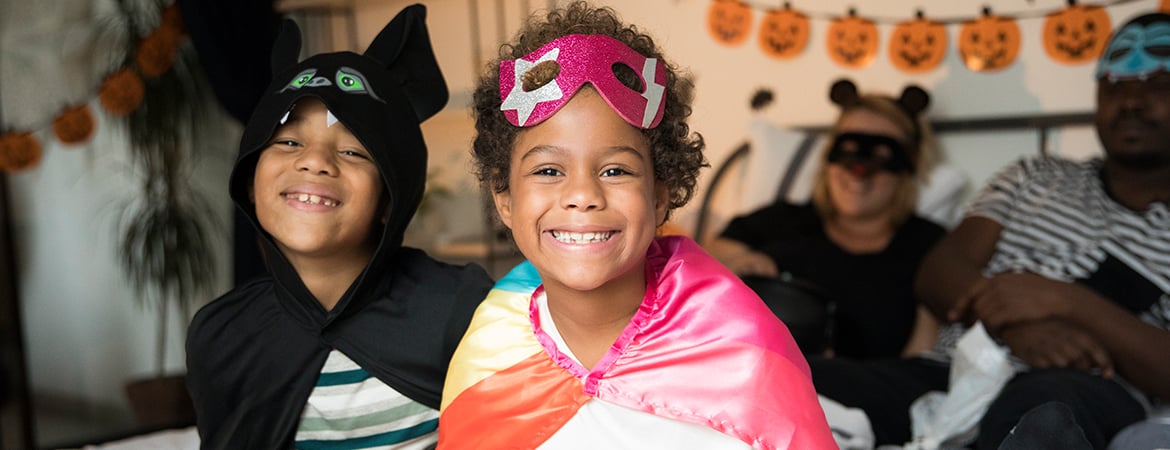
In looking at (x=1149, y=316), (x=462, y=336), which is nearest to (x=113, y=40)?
(x=462, y=336)

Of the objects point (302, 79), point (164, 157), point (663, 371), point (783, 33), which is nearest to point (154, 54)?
point (164, 157)

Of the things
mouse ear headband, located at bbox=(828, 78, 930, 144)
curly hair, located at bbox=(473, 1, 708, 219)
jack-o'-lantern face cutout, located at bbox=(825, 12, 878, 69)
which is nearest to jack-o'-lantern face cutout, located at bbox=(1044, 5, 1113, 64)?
mouse ear headband, located at bbox=(828, 78, 930, 144)

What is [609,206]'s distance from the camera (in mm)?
1290

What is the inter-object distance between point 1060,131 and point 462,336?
2.41 meters

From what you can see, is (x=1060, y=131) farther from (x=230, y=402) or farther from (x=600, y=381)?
(x=230, y=402)

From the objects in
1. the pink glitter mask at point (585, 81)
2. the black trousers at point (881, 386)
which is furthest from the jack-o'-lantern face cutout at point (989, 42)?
the pink glitter mask at point (585, 81)

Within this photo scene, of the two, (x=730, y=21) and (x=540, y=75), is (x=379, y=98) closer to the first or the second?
(x=540, y=75)

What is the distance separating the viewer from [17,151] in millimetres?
3949

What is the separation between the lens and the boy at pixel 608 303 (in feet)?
4.22

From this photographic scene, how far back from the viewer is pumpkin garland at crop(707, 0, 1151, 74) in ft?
10.3

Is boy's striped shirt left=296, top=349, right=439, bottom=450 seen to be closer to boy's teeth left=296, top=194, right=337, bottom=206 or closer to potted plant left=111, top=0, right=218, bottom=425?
boy's teeth left=296, top=194, right=337, bottom=206

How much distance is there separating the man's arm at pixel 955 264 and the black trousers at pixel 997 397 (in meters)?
0.21

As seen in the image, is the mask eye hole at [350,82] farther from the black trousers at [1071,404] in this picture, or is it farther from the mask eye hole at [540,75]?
the black trousers at [1071,404]

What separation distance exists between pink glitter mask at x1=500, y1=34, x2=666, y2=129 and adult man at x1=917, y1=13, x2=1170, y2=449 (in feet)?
3.58
